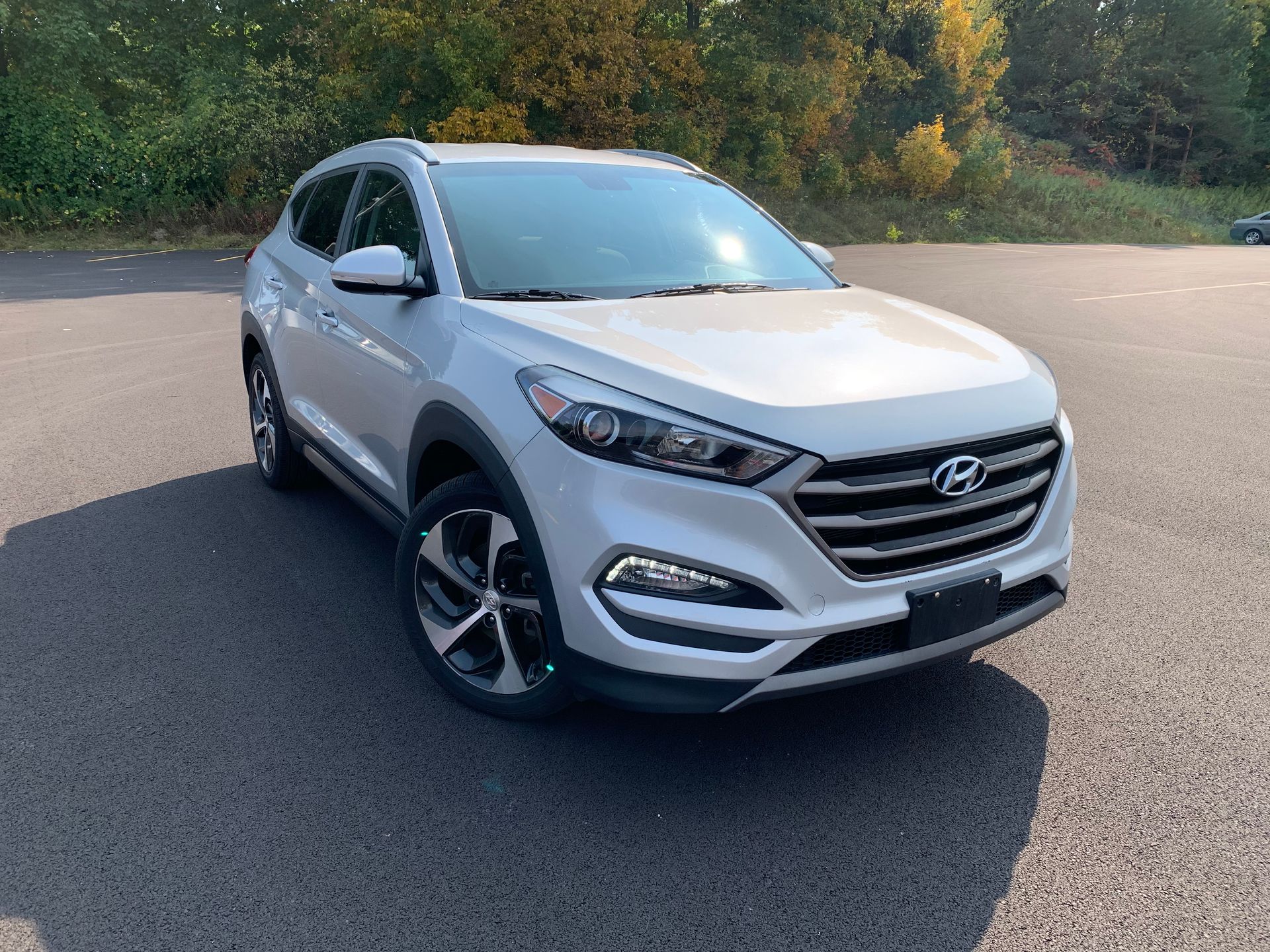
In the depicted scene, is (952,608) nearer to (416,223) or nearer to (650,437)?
(650,437)

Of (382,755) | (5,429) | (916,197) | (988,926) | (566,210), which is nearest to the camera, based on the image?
(988,926)

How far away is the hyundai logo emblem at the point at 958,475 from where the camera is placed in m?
2.60

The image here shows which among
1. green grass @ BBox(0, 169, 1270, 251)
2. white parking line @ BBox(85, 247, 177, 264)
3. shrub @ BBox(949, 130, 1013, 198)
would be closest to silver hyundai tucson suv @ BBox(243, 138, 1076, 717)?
white parking line @ BBox(85, 247, 177, 264)

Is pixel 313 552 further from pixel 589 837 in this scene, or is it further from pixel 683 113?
pixel 683 113

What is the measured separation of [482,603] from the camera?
3133mm

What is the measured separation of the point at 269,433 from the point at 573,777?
3391 millimetres

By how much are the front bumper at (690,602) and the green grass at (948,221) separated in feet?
78.0

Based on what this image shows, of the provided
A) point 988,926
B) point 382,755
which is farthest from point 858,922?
point 382,755

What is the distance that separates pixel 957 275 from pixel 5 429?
1649 cm

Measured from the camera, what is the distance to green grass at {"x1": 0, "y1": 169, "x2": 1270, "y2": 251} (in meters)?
24.3

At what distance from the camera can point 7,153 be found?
24953 mm

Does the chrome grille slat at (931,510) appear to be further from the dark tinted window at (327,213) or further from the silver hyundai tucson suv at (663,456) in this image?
the dark tinted window at (327,213)

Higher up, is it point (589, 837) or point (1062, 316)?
point (589, 837)

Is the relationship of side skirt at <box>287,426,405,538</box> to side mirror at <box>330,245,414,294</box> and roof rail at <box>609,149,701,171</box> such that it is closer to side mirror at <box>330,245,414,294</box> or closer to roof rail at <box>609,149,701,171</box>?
side mirror at <box>330,245,414,294</box>
